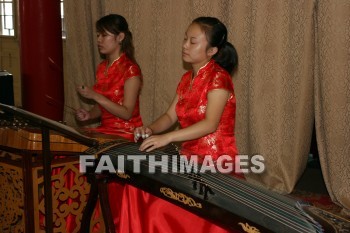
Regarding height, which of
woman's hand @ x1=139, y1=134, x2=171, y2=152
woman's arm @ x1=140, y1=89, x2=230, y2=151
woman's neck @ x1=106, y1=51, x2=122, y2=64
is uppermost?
woman's neck @ x1=106, y1=51, x2=122, y2=64

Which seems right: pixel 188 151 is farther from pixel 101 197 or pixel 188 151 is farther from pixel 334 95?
pixel 334 95

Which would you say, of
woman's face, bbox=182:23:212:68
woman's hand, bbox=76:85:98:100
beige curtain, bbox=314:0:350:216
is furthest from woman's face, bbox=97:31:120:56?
beige curtain, bbox=314:0:350:216

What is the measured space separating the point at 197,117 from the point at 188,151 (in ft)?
0.47

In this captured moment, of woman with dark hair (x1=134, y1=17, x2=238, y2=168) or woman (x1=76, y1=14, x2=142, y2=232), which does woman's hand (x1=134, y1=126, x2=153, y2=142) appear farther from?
woman (x1=76, y1=14, x2=142, y2=232)

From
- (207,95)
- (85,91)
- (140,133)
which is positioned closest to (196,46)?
(207,95)

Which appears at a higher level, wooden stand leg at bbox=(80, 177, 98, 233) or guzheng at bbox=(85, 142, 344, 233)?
guzheng at bbox=(85, 142, 344, 233)

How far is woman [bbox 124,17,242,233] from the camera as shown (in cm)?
163

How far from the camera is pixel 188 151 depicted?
72.4 inches

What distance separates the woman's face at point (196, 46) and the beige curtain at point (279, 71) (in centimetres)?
122

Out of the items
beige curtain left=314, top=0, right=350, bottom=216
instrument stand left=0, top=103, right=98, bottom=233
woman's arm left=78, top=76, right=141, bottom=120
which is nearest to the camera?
instrument stand left=0, top=103, right=98, bottom=233

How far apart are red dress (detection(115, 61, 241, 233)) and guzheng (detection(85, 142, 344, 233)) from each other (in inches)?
6.9

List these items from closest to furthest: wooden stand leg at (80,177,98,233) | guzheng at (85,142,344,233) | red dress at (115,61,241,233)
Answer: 1. guzheng at (85,142,344,233)
2. red dress at (115,61,241,233)
3. wooden stand leg at (80,177,98,233)

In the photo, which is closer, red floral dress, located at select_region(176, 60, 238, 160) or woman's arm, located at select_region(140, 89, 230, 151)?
woman's arm, located at select_region(140, 89, 230, 151)

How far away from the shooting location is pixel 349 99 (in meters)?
2.73
